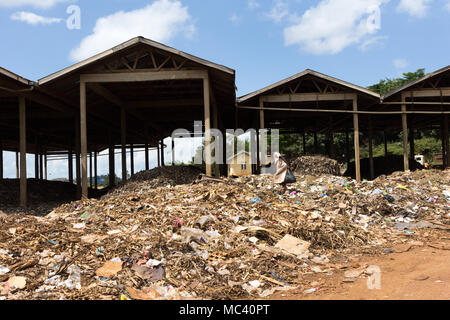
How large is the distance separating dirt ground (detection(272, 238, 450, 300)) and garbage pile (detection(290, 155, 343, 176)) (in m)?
7.21

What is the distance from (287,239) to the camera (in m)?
5.92

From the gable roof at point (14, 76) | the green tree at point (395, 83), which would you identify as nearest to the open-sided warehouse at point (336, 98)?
the gable roof at point (14, 76)

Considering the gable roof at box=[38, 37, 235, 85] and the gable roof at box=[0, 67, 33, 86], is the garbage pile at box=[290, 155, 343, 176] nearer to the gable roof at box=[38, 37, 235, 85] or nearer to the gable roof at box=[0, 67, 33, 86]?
the gable roof at box=[38, 37, 235, 85]

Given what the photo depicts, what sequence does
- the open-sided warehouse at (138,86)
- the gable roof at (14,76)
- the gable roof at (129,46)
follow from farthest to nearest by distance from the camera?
the open-sided warehouse at (138,86), the gable roof at (129,46), the gable roof at (14,76)

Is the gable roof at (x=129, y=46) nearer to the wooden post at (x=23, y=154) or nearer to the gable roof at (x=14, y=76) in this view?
the gable roof at (x=14, y=76)

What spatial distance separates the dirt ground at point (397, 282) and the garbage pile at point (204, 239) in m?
0.25

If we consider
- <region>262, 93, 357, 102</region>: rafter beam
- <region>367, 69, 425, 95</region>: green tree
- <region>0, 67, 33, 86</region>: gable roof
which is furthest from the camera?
<region>367, 69, 425, 95</region>: green tree

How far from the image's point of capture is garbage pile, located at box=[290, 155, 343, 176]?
1277 centimetres

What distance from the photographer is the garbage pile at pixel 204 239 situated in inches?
173

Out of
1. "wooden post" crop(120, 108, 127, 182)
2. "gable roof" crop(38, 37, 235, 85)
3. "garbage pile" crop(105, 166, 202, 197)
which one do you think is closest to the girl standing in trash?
"gable roof" crop(38, 37, 235, 85)

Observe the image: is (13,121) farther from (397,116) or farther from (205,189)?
(397,116)

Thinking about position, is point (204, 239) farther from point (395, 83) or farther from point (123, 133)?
point (395, 83)

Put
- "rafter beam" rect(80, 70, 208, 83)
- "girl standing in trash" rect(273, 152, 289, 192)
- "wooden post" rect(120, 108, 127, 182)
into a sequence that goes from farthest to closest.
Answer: "wooden post" rect(120, 108, 127, 182) → "rafter beam" rect(80, 70, 208, 83) → "girl standing in trash" rect(273, 152, 289, 192)
